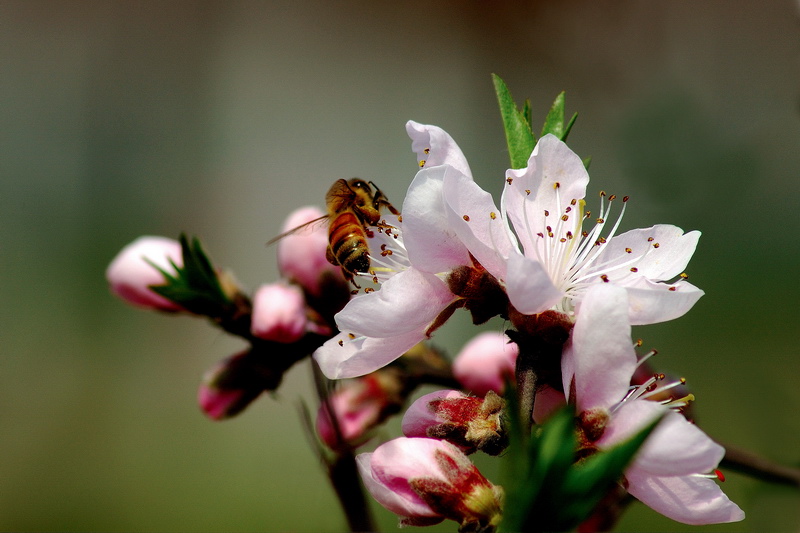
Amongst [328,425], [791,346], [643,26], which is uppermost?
[643,26]

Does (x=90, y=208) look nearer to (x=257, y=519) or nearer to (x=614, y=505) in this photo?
(x=257, y=519)

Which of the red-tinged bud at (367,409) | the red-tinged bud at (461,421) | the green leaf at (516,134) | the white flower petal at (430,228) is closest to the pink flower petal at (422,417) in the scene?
the red-tinged bud at (461,421)

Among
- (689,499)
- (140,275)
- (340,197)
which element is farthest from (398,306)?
(140,275)

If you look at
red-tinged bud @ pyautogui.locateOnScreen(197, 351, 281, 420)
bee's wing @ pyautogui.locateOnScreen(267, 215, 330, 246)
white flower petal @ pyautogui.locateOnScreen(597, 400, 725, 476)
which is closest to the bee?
bee's wing @ pyautogui.locateOnScreen(267, 215, 330, 246)

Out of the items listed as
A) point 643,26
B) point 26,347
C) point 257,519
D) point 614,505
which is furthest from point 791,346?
point 26,347

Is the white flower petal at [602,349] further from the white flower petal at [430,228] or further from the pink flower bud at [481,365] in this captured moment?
the pink flower bud at [481,365]

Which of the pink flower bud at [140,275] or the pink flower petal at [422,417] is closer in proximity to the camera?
the pink flower petal at [422,417]

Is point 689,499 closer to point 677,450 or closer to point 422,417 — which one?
point 677,450
